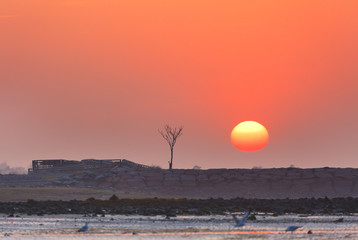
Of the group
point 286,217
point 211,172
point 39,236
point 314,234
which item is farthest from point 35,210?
point 211,172

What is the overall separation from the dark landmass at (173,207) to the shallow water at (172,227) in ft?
12.4

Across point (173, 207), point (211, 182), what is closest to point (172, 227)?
point (173, 207)

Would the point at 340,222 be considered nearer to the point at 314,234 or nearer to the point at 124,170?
the point at 314,234

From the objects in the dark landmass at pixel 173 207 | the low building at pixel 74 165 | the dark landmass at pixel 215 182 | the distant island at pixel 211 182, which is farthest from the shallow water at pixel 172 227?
the low building at pixel 74 165

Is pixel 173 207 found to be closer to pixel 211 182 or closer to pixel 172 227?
pixel 172 227

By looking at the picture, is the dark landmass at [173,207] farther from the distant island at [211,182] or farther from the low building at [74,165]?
the low building at [74,165]

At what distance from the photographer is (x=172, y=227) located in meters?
35.5

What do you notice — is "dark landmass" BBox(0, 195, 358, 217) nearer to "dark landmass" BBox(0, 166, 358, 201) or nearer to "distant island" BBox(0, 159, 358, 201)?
"distant island" BBox(0, 159, 358, 201)

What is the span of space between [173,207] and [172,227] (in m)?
17.8

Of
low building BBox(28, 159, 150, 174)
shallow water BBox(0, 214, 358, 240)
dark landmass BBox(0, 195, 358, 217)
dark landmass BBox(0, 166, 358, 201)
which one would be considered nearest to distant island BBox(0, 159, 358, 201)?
dark landmass BBox(0, 166, 358, 201)

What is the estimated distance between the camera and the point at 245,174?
7869 cm

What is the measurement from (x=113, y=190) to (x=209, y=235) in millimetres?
41324

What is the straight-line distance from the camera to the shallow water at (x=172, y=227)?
102 ft

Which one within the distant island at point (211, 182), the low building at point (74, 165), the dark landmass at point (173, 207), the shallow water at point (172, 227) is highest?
the low building at point (74, 165)
